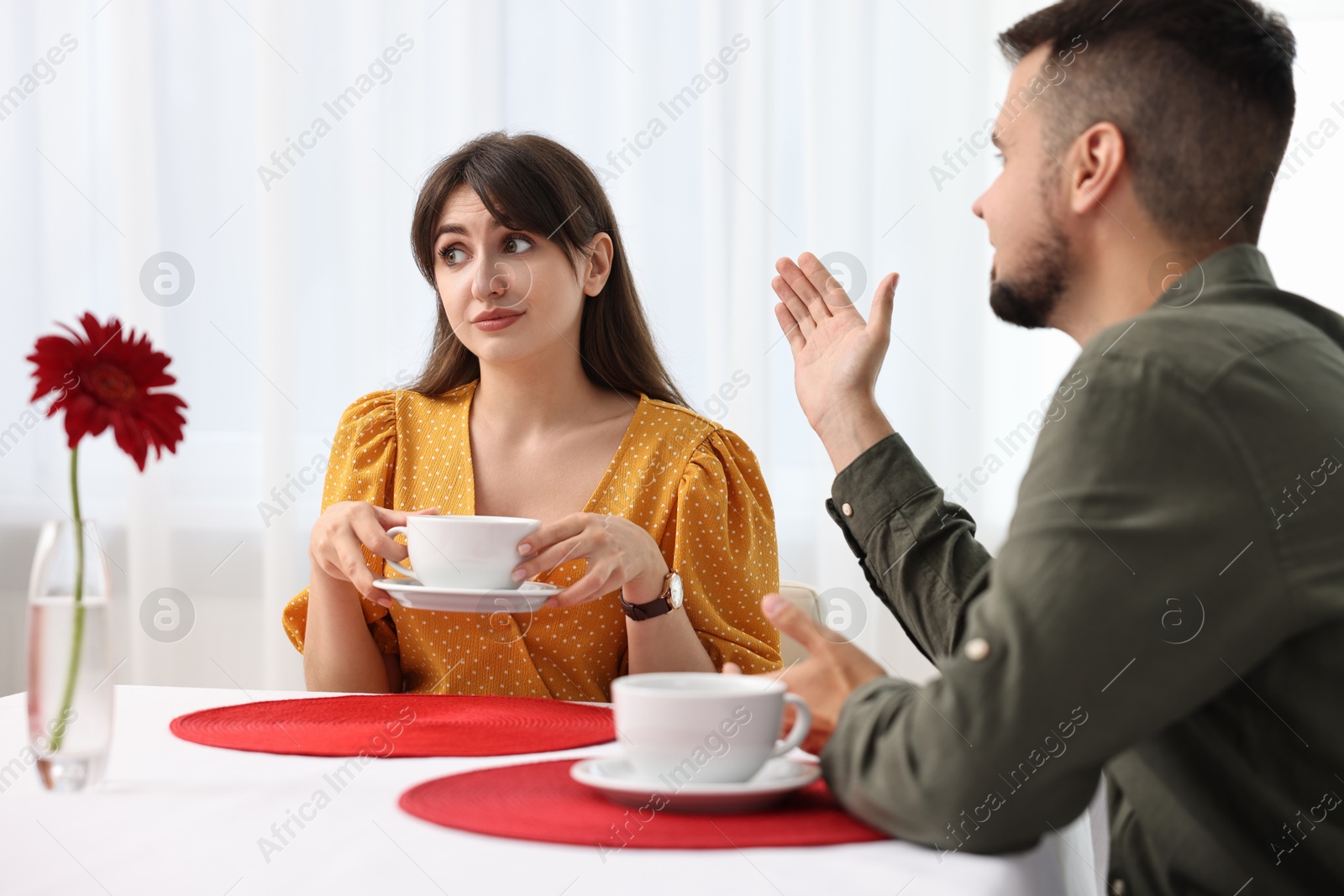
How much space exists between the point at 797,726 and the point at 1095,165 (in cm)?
48

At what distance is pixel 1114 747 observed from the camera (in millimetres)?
651

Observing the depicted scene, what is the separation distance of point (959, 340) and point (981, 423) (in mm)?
185

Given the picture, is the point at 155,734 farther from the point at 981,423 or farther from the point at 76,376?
the point at 981,423

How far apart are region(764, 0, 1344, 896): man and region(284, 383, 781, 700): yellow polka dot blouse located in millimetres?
730

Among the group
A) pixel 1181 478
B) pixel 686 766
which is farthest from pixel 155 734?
pixel 1181 478

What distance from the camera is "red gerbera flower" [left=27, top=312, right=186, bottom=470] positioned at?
0.72m

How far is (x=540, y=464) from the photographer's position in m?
1.62

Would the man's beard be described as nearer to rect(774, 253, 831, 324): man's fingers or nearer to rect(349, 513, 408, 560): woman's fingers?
rect(774, 253, 831, 324): man's fingers

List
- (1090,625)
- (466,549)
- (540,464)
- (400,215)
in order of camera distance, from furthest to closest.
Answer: (400,215) → (540,464) → (466,549) → (1090,625)

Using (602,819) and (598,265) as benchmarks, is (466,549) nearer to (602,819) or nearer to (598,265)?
(602,819)

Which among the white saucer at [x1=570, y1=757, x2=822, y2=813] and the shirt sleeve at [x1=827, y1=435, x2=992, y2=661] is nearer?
the white saucer at [x1=570, y1=757, x2=822, y2=813]

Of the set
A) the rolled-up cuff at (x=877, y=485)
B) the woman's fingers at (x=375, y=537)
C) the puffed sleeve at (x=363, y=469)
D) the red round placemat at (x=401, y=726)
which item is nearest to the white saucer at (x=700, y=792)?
the red round placemat at (x=401, y=726)

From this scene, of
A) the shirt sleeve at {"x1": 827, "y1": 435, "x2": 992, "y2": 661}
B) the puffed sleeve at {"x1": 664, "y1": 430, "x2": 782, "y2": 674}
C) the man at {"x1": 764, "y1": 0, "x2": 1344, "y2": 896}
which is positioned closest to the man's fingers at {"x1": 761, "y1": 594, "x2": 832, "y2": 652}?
the man at {"x1": 764, "y1": 0, "x2": 1344, "y2": 896}

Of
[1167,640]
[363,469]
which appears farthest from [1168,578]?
[363,469]
